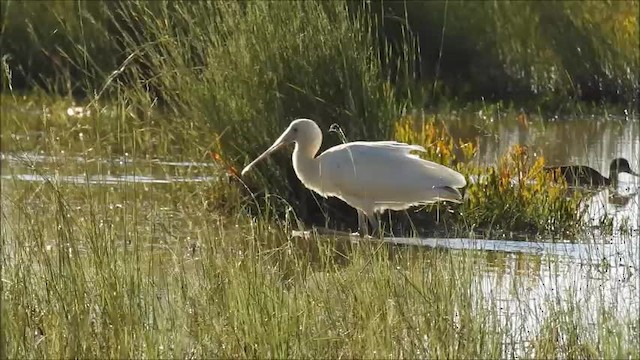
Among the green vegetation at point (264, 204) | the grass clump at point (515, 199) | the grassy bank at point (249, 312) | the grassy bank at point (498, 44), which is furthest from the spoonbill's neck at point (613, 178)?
the grassy bank at point (498, 44)

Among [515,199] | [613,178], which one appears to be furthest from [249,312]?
[613,178]

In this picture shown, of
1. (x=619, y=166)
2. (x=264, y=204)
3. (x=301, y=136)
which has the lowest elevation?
(x=619, y=166)

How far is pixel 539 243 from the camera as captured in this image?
27.4 feet

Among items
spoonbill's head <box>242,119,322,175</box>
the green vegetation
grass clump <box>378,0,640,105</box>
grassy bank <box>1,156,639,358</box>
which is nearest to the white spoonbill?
spoonbill's head <box>242,119,322,175</box>

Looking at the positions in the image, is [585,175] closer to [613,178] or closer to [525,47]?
[613,178]

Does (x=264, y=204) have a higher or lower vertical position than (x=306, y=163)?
lower

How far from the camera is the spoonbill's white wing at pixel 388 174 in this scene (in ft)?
27.0

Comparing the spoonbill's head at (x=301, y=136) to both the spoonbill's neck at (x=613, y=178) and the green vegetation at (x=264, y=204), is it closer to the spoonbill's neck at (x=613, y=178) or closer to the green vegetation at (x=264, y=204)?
the green vegetation at (x=264, y=204)

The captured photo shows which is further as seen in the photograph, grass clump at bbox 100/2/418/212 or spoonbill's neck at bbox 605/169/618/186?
spoonbill's neck at bbox 605/169/618/186

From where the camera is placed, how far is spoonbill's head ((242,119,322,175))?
869 centimetres

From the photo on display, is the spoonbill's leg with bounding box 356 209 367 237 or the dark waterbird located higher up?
the spoonbill's leg with bounding box 356 209 367 237

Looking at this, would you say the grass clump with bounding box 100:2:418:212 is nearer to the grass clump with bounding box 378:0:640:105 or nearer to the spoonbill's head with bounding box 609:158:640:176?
the spoonbill's head with bounding box 609:158:640:176

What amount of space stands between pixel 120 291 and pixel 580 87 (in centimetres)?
1257

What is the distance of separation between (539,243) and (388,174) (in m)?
1.05
